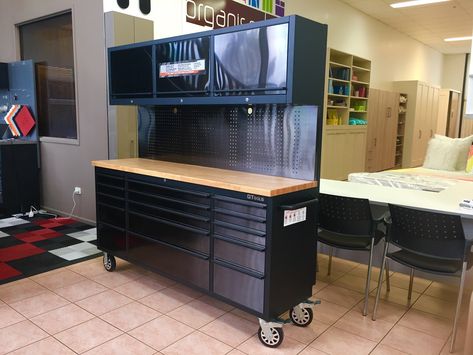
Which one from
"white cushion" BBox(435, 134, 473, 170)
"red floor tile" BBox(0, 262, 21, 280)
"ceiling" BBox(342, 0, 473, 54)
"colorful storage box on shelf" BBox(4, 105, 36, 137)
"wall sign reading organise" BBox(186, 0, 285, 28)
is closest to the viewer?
"red floor tile" BBox(0, 262, 21, 280)

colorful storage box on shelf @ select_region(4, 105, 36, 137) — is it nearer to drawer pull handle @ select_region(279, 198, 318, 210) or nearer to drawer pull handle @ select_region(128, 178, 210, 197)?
drawer pull handle @ select_region(128, 178, 210, 197)

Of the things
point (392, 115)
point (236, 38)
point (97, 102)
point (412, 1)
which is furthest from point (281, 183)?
point (392, 115)

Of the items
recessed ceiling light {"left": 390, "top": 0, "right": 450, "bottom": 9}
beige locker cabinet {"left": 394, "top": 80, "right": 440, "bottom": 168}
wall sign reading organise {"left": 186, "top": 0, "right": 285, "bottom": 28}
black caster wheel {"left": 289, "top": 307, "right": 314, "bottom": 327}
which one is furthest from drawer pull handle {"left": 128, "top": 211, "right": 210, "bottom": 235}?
beige locker cabinet {"left": 394, "top": 80, "right": 440, "bottom": 168}

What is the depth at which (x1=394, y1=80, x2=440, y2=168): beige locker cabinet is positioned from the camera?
1020cm

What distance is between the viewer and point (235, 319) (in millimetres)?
2688

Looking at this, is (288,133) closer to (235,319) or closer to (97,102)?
(235,319)

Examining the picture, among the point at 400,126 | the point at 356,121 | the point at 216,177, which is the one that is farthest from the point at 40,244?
the point at 400,126

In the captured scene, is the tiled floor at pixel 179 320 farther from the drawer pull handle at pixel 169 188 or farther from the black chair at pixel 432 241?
the drawer pull handle at pixel 169 188

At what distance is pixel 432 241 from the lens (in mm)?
2424

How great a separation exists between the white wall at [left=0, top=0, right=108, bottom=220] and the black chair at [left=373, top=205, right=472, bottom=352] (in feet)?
10.4

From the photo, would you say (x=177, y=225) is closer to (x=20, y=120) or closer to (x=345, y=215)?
(x=345, y=215)

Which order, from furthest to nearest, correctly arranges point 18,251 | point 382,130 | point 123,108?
1. point 382,130
2. point 123,108
3. point 18,251

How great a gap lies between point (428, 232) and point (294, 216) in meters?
0.83

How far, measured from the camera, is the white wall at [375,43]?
278 inches
